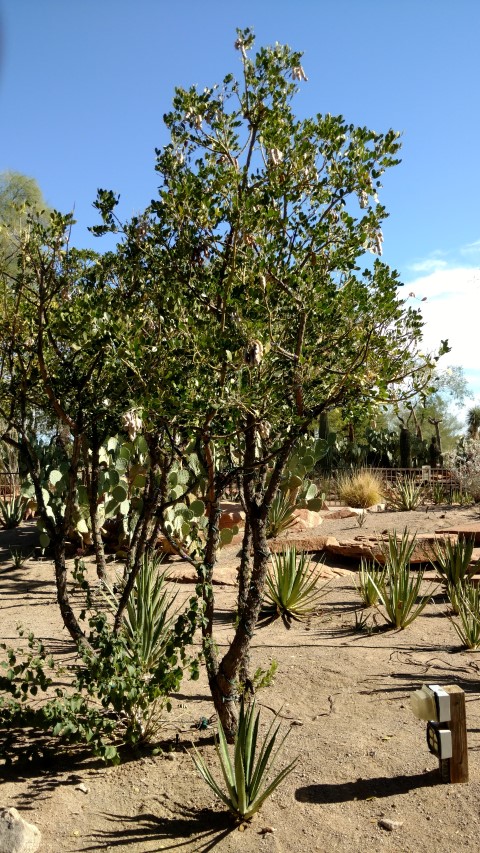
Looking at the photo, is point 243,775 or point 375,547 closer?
point 243,775

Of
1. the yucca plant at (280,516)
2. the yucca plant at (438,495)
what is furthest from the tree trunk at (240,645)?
the yucca plant at (438,495)

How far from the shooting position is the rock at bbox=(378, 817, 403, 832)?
12.5 feet

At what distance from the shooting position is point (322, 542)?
1063 centimetres

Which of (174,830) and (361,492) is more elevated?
(361,492)

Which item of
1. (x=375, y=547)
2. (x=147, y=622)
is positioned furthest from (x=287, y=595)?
(x=375, y=547)

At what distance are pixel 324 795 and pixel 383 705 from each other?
123 cm

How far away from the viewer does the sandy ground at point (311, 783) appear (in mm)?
3744

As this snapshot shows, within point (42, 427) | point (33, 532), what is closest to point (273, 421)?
point (33, 532)

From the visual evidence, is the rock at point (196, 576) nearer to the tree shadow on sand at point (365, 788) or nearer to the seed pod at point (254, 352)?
the tree shadow on sand at point (365, 788)

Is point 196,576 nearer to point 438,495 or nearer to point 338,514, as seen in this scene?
point 338,514

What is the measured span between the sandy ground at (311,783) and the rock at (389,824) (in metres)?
0.01

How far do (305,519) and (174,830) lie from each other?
8.85m

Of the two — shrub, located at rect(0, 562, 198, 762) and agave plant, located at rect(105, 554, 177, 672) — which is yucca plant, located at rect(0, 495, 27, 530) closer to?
agave plant, located at rect(105, 554, 177, 672)

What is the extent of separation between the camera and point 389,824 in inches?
150
